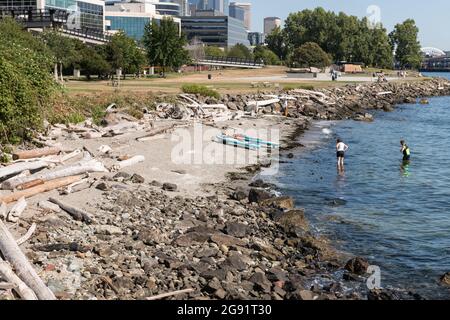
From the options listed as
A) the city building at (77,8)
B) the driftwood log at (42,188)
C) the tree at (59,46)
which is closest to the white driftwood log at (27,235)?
the driftwood log at (42,188)

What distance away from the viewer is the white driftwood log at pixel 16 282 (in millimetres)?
11096

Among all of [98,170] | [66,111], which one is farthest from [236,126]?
[98,170]

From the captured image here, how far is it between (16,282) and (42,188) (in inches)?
306

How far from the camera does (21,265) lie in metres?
12.1

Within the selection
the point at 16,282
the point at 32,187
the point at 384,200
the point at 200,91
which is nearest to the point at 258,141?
the point at 384,200

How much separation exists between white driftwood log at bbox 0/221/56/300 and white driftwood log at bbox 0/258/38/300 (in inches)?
4.8

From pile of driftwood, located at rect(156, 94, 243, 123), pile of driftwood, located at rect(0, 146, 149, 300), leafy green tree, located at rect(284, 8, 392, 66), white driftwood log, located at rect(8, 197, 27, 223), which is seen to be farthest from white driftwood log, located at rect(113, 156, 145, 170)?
leafy green tree, located at rect(284, 8, 392, 66)

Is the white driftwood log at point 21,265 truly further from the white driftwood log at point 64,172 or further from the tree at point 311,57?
the tree at point 311,57

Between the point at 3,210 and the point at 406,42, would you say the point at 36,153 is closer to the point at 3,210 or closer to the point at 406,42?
the point at 3,210

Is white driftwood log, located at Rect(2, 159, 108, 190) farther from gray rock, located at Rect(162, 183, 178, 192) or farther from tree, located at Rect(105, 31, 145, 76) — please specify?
tree, located at Rect(105, 31, 145, 76)
